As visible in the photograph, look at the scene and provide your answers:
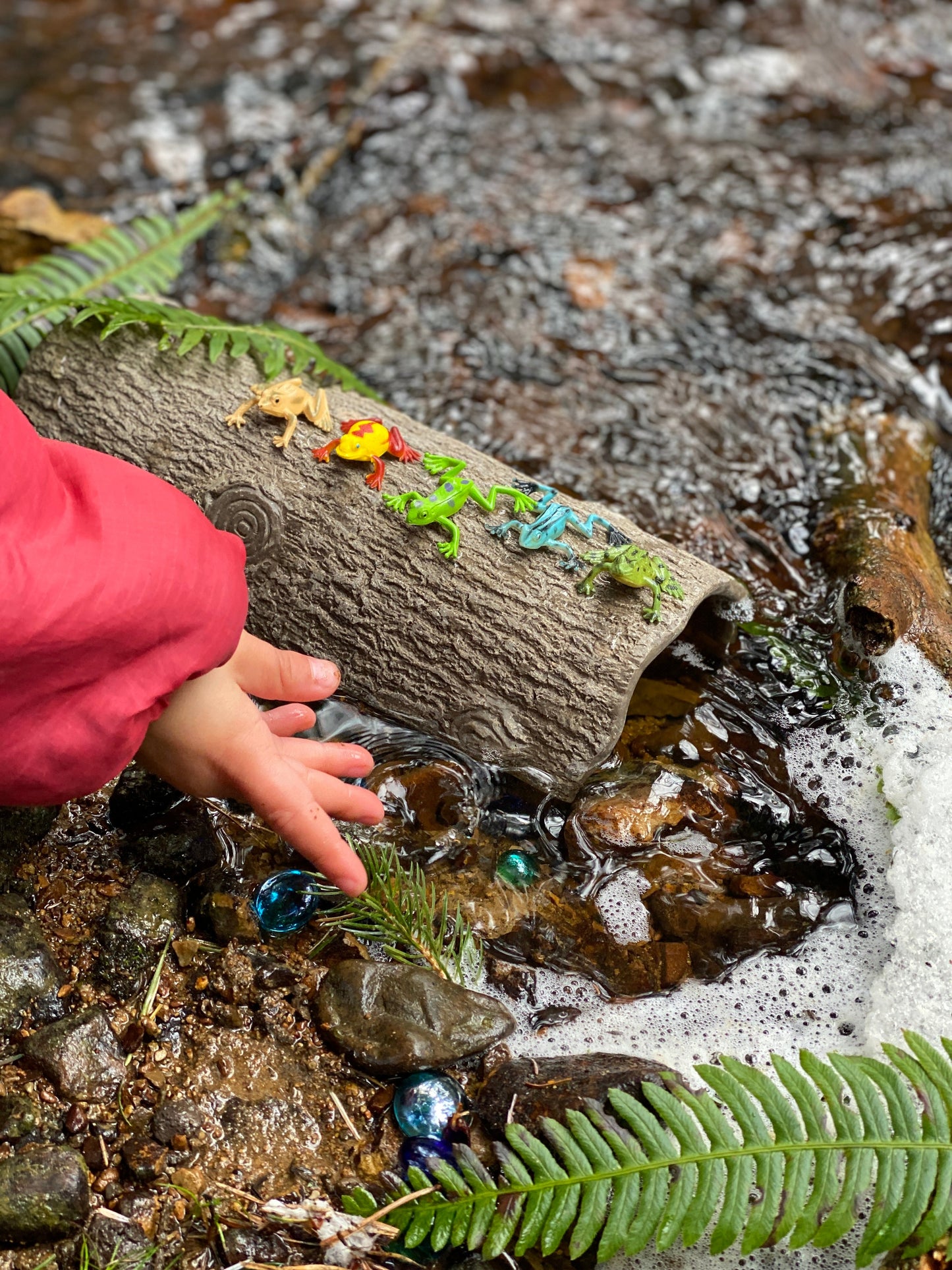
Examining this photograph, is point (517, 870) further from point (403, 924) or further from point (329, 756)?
point (329, 756)

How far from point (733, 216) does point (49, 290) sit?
3.57 m

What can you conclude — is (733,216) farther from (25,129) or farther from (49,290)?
(25,129)

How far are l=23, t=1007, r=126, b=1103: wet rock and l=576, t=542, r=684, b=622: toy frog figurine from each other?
1626 millimetres

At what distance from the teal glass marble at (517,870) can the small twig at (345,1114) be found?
2.37ft

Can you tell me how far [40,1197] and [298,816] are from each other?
949 millimetres

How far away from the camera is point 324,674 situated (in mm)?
2887

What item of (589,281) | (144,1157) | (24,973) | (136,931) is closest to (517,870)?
(136,931)

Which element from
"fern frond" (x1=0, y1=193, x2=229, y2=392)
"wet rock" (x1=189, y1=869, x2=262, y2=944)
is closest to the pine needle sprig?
"wet rock" (x1=189, y1=869, x2=262, y2=944)

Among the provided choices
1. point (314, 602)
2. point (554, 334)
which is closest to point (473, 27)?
point (554, 334)

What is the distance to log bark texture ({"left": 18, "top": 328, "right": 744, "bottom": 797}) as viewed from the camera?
2.82 m

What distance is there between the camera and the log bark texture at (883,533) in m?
3.34

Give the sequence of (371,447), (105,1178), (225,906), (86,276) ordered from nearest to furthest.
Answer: (105,1178) < (225,906) < (371,447) < (86,276)

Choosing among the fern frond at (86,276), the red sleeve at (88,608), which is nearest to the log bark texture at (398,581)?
the fern frond at (86,276)

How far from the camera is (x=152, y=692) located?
7.63 ft
